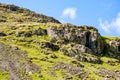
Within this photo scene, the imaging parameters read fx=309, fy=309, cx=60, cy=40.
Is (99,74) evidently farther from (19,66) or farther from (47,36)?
(47,36)

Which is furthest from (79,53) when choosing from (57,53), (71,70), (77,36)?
(71,70)

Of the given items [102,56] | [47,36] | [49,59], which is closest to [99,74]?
[49,59]

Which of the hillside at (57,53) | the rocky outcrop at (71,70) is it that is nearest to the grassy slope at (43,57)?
the hillside at (57,53)

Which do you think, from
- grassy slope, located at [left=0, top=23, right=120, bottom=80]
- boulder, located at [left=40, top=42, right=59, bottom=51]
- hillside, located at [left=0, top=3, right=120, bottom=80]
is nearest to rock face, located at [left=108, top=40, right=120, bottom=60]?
hillside, located at [left=0, top=3, right=120, bottom=80]

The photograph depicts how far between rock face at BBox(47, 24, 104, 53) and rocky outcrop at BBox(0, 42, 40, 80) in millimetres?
30290

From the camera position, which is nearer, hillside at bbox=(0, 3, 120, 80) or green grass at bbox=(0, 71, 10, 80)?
green grass at bbox=(0, 71, 10, 80)

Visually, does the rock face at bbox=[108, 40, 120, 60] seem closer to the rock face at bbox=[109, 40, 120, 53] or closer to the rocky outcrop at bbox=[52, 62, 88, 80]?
the rock face at bbox=[109, 40, 120, 53]

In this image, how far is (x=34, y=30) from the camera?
143 meters

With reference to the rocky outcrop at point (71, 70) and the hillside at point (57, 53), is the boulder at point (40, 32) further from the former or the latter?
the rocky outcrop at point (71, 70)

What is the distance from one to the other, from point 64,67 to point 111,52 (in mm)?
48133

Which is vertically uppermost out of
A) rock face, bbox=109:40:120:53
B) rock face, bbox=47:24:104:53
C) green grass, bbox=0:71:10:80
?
rock face, bbox=47:24:104:53

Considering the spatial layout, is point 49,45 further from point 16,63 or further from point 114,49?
point 16,63

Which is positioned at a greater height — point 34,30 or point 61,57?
point 34,30

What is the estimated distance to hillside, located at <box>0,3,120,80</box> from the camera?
86.9 meters
